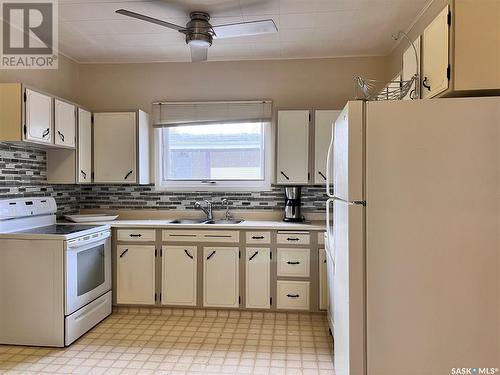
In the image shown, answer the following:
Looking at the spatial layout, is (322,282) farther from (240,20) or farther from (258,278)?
(240,20)

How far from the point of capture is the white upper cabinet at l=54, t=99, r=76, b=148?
310 cm

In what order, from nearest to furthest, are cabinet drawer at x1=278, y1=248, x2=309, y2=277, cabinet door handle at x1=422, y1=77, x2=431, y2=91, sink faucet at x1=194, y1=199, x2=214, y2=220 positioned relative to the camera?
cabinet door handle at x1=422, y1=77, x2=431, y2=91, cabinet drawer at x1=278, y1=248, x2=309, y2=277, sink faucet at x1=194, y1=199, x2=214, y2=220

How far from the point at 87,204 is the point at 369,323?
330cm

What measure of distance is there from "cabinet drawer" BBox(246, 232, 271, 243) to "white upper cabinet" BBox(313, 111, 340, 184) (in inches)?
27.7

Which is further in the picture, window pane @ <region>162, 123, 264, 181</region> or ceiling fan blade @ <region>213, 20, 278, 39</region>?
window pane @ <region>162, 123, 264, 181</region>

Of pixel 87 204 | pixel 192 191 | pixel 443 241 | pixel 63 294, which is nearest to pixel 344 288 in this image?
pixel 443 241

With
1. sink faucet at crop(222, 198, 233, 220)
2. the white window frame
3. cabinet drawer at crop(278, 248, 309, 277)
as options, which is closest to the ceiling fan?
the white window frame

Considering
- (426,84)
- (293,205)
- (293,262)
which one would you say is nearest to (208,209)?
(293,205)

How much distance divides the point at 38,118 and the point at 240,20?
5.89 feet

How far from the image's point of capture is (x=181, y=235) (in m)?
3.32

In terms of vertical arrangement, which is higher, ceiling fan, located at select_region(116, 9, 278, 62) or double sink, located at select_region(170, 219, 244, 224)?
ceiling fan, located at select_region(116, 9, 278, 62)

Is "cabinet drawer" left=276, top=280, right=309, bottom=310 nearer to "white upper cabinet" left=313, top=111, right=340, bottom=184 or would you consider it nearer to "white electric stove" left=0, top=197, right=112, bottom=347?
"white upper cabinet" left=313, top=111, right=340, bottom=184

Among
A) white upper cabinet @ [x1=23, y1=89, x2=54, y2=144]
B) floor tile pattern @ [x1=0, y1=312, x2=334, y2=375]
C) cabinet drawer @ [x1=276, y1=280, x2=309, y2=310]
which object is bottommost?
floor tile pattern @ [x1=0, y1=312, x2=334, y2=375]

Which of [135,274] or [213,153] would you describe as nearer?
[135,274]
